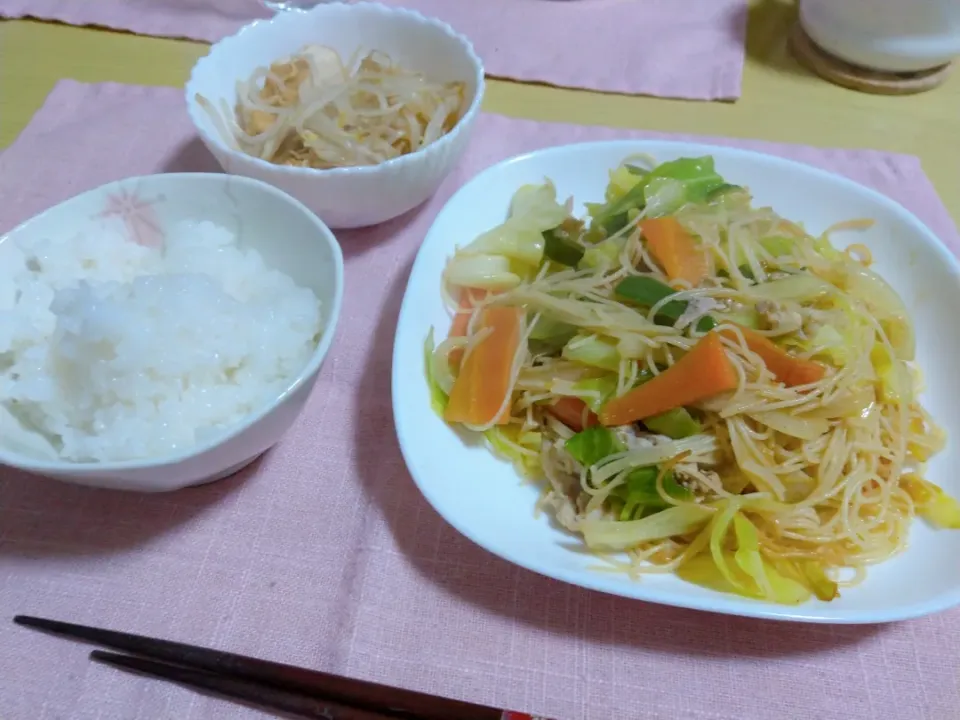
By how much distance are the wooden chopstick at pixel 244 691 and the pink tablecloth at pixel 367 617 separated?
17 mm

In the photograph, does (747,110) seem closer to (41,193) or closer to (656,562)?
(656,562)

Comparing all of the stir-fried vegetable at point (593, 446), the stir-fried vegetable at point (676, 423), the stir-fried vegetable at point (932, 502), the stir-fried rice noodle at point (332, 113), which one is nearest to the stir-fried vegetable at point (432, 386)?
the stir-fried vegetable at point (593, 446)

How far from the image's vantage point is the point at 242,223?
3.99 feet

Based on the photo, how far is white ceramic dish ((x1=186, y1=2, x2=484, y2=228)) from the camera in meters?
1.27

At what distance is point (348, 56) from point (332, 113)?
0.27 m

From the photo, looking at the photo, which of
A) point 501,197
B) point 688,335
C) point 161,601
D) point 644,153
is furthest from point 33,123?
point 688,335

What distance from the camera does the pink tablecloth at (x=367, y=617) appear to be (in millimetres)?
912

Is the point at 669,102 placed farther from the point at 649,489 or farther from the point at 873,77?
the point at 649,489

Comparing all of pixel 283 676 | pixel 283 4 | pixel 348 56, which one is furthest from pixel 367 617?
pixel 283 4

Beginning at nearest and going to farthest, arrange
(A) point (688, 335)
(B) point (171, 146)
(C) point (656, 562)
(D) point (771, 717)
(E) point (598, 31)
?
(D) point (771, 717) < (C) point (656, 562) < (A) point (688, 335) < (B) point (171, 146) < (E) point (598, 31)

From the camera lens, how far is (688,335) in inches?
43.9

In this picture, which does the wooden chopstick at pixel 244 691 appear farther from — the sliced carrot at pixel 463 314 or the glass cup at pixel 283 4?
the glass cup at pixel 283 4

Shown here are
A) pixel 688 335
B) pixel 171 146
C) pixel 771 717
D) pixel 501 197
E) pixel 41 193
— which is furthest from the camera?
pixel 171 146

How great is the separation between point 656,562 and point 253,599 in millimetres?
572
